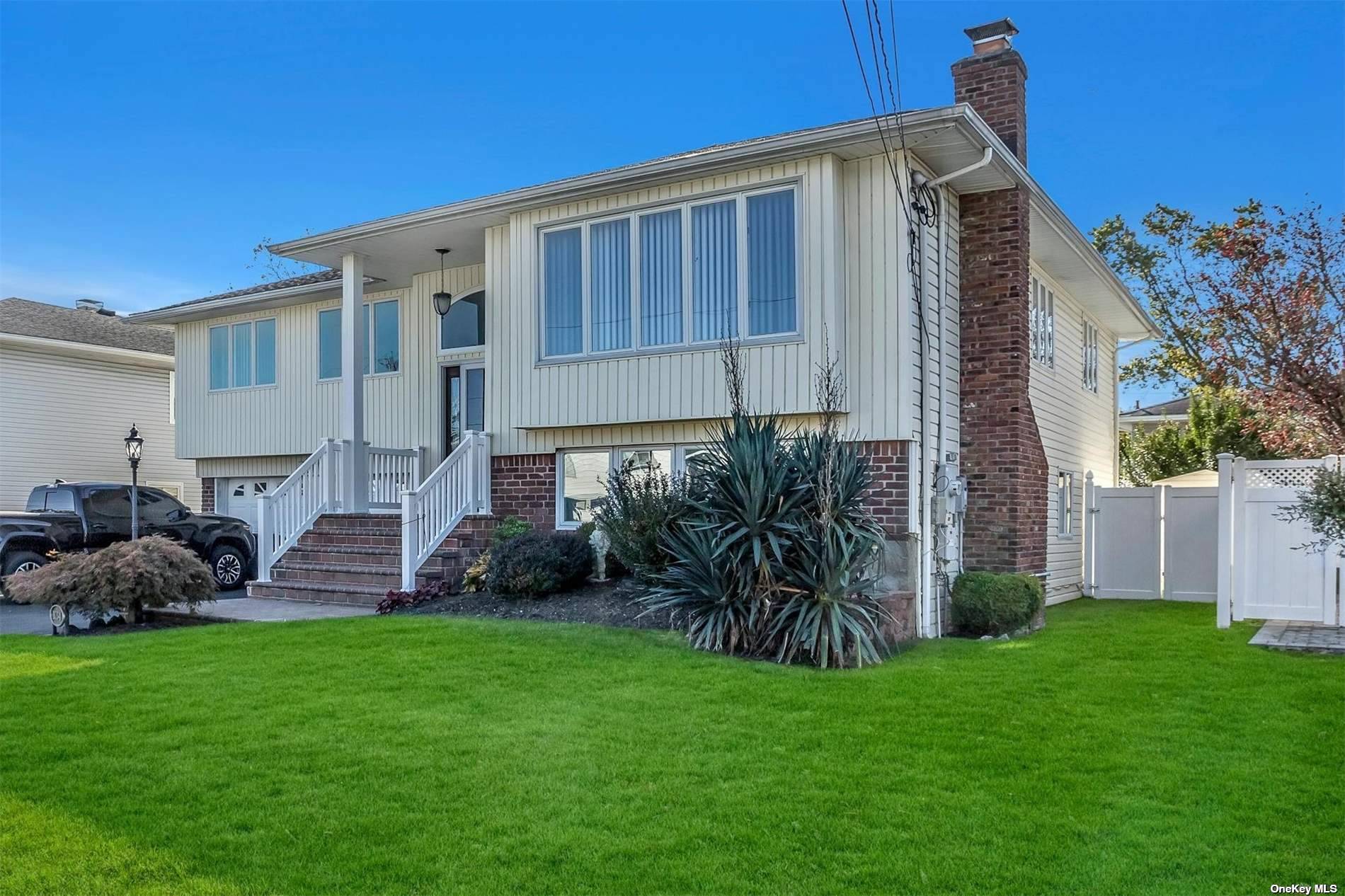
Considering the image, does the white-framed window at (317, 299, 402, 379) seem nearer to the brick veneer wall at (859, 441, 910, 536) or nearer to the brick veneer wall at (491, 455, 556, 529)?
the brick veneer wall at (491, 455, 556, 529)

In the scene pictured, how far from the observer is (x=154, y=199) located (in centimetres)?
1633

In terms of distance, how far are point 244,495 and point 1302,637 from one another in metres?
15.8

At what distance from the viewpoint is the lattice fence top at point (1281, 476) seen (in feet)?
32.3

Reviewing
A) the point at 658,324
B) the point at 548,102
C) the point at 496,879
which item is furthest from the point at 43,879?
the point at 548,102

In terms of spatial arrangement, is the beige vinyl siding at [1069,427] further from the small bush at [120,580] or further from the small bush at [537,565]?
the small bush at [120,580]

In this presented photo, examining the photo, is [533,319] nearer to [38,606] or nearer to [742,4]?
[742,4]

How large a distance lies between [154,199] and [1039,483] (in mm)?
13913

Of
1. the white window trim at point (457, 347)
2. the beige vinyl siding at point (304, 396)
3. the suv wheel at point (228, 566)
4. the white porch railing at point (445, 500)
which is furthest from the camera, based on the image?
the beige vinyl siding at point (304, 396)

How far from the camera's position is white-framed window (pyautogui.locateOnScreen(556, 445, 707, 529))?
37.4ft

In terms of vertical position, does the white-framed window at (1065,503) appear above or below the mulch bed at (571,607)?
above

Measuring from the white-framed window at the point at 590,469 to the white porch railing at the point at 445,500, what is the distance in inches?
41.3

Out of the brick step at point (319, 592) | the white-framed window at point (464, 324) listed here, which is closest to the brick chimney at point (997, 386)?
the brick step at point (319, 592)

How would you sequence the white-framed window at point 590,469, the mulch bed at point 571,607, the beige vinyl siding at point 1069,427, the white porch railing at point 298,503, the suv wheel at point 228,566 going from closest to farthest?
the mulch bed at point 571,607, the white-framed window at point 590,469, the white porch railing at point 298,503, the beige vinyl siding at point 1069,427, the suv wheel at point 228,566

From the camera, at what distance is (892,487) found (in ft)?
32.6
